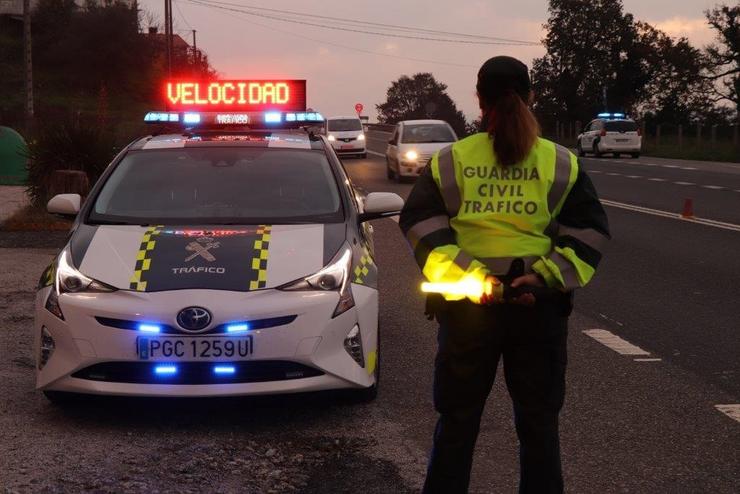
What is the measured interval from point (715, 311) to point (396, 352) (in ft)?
10.3

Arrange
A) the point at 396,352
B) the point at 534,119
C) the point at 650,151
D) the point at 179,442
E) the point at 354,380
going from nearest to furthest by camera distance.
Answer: the point at 534,119
the point at 179,442
the point at 354,380
the point at 396,352
the point at 650,151

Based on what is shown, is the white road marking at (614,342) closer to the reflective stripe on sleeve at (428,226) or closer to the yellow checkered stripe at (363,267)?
the yellow checkered stripe at (363,267)

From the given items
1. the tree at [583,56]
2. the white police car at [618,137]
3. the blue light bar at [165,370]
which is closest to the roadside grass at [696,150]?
the white police car at [618,137]

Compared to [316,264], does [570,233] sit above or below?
above

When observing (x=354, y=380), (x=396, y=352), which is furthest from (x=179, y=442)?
(x=396, y=352)

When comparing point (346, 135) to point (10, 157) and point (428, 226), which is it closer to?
point (10, 157)

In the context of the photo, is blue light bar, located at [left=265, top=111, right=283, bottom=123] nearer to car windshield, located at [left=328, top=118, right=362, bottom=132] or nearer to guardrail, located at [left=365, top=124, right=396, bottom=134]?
car windshield, located at [left=328, top=118, right=362, bottom=132]

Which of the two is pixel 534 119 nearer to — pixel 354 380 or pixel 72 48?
pixel 354 380

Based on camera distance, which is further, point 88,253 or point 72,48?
point 72,48

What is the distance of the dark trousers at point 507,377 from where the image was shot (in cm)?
368

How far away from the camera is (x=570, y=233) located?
374 cm

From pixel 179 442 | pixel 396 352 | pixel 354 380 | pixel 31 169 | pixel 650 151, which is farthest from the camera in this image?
pixel 650 151

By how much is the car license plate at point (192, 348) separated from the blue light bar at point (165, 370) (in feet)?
0.14

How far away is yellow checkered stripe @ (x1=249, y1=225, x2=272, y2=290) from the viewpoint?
5.64m
